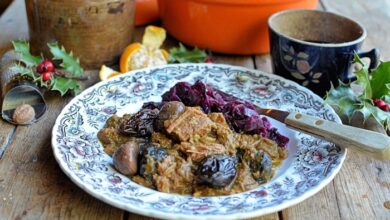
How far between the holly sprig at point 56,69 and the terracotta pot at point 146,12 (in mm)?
376

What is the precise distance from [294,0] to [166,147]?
0.69 meters

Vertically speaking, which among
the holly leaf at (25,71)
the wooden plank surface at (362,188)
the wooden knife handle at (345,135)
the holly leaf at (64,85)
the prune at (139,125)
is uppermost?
A: the wooden knife handle at (345,135)

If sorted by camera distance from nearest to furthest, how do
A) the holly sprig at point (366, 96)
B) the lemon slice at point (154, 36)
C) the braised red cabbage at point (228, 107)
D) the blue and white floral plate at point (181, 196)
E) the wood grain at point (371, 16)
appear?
the blue and white floral plate at point (181, 196), the braised red cabbage at point (228, 107), the holly sprig at point (366, 96), the lemon slice at point (154, 36), the wood grain at point (371, 16)

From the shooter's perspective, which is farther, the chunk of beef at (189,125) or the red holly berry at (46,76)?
the red holly berry at (46,76)

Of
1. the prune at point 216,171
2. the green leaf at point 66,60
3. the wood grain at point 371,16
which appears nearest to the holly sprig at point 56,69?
the green leaf at point 66,60

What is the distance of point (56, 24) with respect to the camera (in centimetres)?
137

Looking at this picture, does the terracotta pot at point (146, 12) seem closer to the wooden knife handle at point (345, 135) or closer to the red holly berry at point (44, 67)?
the red holly berry at point (44, 67)

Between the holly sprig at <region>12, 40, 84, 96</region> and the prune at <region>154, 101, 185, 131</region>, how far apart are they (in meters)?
0.35

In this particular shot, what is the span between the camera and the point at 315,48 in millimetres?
1251

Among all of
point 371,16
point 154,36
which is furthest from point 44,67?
point 371,16

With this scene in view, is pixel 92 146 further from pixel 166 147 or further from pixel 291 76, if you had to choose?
pixel 291 76

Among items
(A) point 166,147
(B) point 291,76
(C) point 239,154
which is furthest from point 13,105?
(B) point 291,76

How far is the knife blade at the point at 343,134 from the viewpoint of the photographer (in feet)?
3.04

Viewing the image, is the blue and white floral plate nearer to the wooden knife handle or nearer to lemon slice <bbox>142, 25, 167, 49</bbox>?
the wooden knife handle
